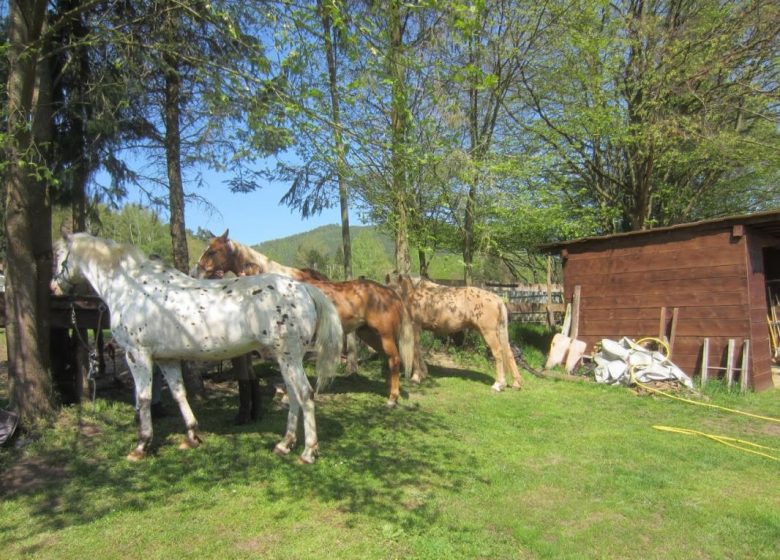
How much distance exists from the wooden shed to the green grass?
262 centimetres

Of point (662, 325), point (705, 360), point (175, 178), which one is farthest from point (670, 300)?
point (175, 178)

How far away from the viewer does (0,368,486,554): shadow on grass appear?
3816mm

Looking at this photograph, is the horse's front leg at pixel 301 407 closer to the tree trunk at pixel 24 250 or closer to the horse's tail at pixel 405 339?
the tree trunk at pixel 24 250

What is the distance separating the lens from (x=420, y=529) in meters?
3.50

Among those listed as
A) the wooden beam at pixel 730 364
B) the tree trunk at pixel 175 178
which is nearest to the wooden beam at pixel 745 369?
the wooden beam at pixel 730 364

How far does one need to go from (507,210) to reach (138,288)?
9.49 m

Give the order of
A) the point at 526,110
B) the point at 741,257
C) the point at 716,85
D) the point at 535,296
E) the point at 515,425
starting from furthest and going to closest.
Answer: the point at 535,296 < the point at 526,110 < the point at 716,85 < the point at 741,257 < the point at 515,425

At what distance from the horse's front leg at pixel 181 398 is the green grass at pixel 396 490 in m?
0.16

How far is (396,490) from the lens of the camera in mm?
4180

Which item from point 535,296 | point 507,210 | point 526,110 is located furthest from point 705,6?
point 535,296

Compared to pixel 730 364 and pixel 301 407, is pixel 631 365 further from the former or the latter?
pixel 301 407

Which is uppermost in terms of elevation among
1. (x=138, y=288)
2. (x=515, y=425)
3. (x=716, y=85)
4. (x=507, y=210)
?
(x=716, y=85)

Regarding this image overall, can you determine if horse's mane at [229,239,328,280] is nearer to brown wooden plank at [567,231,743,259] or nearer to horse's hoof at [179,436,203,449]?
horse's hoof at [179,436,203,449]

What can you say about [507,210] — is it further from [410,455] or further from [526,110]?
[410,455]
